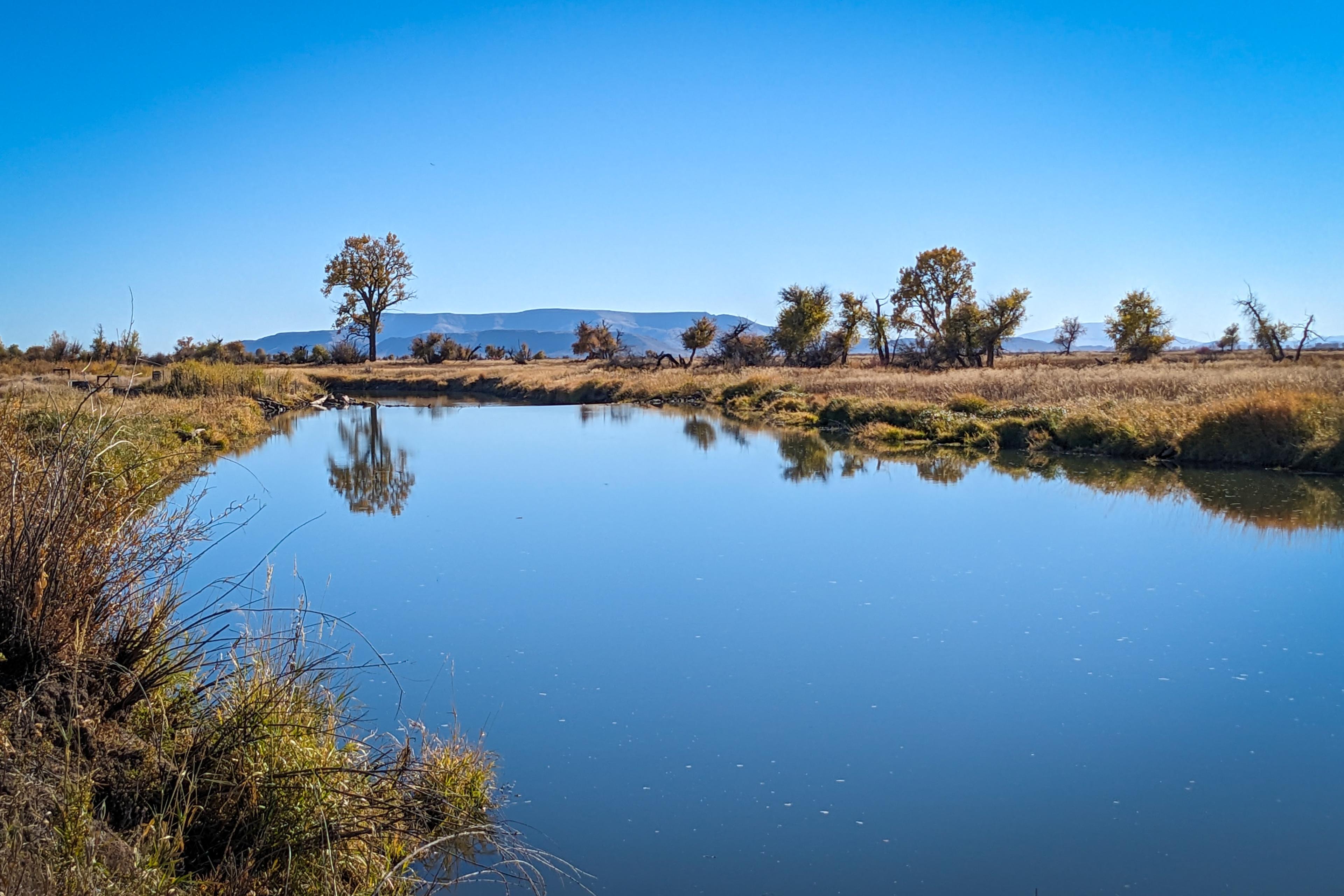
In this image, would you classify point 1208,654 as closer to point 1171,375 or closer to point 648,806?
point 648,806

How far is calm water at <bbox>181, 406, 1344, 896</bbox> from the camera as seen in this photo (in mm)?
4168

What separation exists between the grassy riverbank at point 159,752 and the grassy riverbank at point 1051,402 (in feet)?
50.1

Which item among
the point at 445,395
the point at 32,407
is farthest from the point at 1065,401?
the point at 445,395

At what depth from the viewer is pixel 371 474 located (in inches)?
621

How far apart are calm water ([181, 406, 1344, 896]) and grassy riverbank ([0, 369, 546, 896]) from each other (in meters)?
0.65

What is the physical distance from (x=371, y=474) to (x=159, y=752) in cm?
1258

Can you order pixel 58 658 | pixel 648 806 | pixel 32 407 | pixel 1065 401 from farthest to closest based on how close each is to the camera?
pixel 1065 401 → pixel 32 407 → pixel 648 806 → pixel 58 658

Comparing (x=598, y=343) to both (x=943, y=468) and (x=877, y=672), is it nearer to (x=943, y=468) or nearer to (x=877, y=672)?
(x=943, y=468)

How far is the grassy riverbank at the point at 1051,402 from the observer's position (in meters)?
15.5

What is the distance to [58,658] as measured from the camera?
369cm

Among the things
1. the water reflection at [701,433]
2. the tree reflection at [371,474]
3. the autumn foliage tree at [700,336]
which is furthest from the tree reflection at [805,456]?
the autumn foliage tree at [700,336]

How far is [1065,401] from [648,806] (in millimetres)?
18883

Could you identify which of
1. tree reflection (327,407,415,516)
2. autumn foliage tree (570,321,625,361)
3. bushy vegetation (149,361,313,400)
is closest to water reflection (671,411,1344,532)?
tree reflection (327,407,415,516)

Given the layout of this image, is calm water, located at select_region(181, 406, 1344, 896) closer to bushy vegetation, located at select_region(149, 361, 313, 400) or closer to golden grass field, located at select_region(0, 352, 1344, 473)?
golden grass field, located at select_region(0, 352, 1344, 473)
